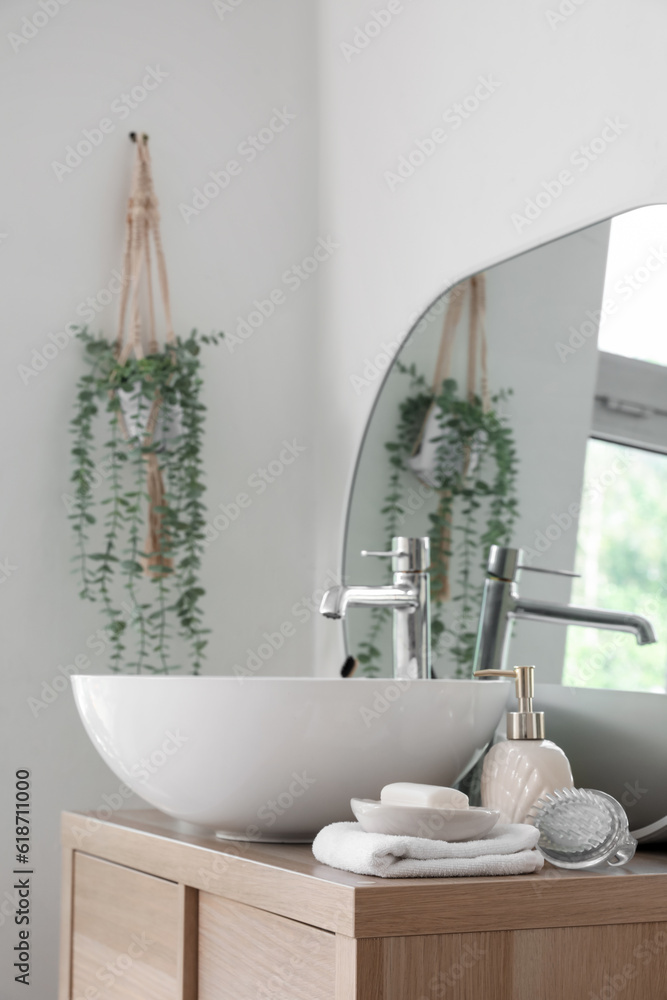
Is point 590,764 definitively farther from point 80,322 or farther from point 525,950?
point 80,322

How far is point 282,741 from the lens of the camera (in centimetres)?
85

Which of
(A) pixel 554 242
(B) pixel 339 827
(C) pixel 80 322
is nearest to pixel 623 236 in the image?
(A) pixel 554 242

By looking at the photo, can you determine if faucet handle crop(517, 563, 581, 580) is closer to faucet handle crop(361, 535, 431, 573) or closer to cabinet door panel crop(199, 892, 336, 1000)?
faucet handle crop(361, 535, 431, 573)

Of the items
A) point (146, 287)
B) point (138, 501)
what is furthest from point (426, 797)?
point (146, 287)

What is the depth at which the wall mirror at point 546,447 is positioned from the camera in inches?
41.0

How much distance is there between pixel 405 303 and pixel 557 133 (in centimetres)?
38

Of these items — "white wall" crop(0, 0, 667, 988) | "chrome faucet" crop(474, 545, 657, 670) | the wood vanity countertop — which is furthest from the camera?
"white wall" crop(0, 0, 667, 988)

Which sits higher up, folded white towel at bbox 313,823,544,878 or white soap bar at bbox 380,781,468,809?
white soap bar at bbox 380,781,468,809

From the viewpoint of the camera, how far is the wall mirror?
104 cm

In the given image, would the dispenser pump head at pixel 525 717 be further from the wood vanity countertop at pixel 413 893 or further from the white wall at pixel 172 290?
the white wall at pixel 172 290

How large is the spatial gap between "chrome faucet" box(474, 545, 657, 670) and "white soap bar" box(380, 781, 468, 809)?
39 centimetres

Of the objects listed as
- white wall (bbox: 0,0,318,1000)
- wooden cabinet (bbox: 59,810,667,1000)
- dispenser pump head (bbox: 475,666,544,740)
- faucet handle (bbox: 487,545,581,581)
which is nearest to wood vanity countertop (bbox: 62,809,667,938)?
wooden cabinet (bbox: 59,810,667,1000)

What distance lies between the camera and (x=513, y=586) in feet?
3.90

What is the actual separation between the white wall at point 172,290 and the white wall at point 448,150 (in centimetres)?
7
